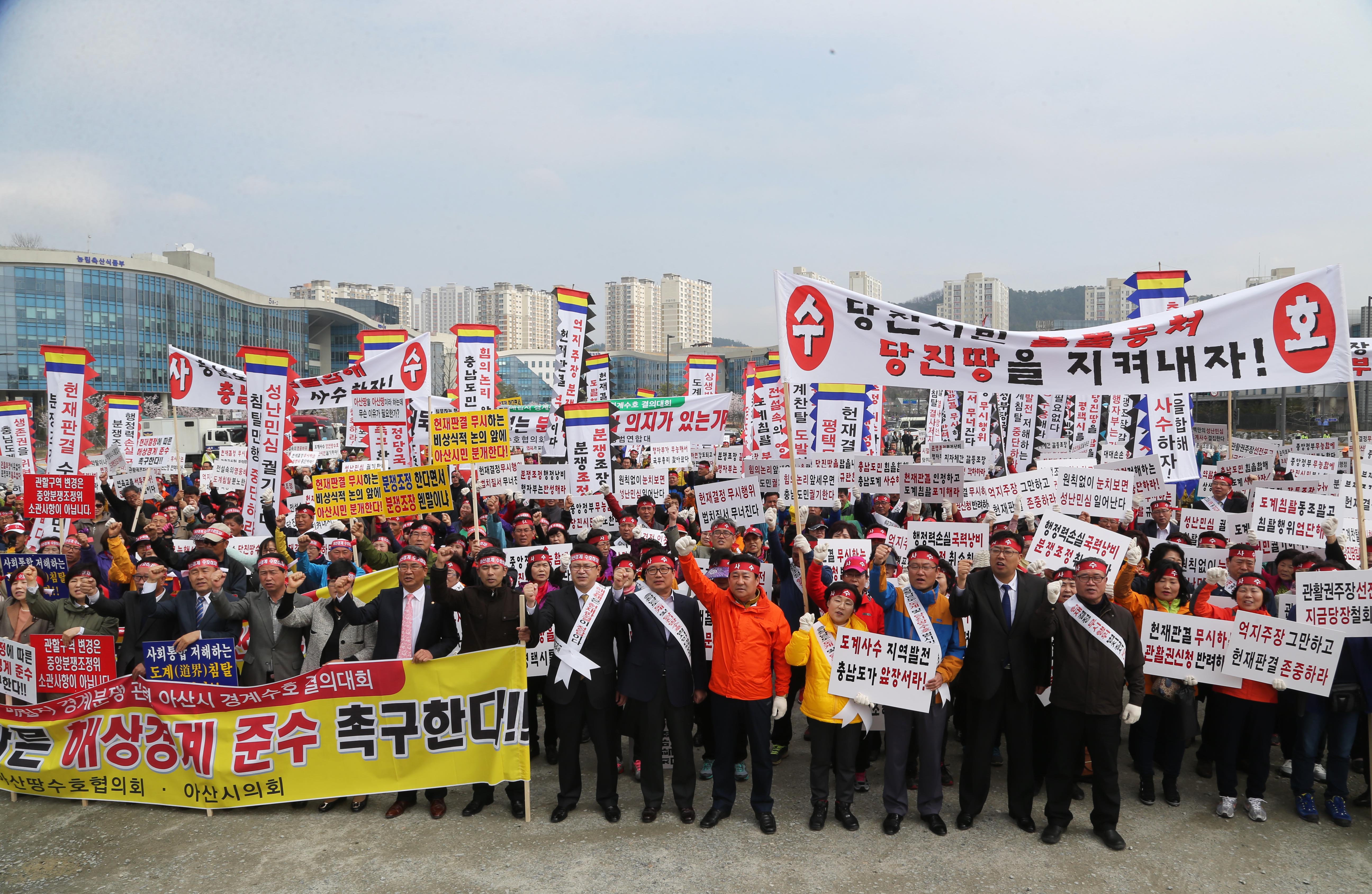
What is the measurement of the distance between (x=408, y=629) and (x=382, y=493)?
431 centimetres

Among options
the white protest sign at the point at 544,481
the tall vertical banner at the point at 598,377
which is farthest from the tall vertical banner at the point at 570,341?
the white protest sign at the point at 544,481

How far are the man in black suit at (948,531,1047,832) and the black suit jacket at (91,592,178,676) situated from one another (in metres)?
5.75

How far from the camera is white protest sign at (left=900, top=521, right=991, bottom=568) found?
7.73 m

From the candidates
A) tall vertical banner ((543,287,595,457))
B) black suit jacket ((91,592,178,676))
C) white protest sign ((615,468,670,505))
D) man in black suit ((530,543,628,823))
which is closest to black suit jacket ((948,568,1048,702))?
man in black suit ((530,543,628,823))

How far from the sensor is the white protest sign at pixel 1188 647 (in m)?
5.83

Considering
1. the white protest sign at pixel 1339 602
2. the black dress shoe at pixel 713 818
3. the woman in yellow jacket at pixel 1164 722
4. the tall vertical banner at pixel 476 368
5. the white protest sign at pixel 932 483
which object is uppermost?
the tall vertical banner at pixel 476 368

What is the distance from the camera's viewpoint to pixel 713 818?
5773 millimetres

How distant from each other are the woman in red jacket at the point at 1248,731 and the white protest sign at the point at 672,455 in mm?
10668

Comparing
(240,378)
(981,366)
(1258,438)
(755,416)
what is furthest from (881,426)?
(1258,438)

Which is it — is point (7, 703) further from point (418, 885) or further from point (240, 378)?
point (240, 378)

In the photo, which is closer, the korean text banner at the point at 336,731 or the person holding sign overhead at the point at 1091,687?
the person holding sign overhead at the point at 1091,687

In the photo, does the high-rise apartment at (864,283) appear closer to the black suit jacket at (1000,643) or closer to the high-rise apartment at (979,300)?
the high-rise apartment at (979,300)

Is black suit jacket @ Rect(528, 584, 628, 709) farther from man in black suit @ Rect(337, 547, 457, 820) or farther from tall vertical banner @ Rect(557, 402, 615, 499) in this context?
tall vertical banner @ Rect(557, 402, 615, 499)

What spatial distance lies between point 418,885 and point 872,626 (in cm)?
326
